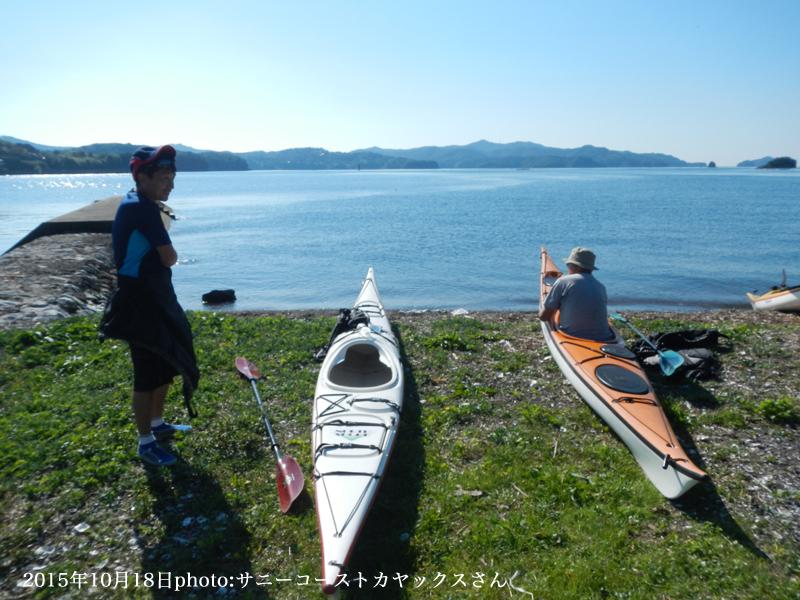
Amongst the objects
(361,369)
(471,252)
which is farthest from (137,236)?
(471,252)

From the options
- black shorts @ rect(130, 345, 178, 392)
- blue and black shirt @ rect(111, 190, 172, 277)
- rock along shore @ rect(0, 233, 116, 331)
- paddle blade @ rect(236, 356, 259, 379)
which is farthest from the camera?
rock along shore @ rect(0, 233, 116, 331)

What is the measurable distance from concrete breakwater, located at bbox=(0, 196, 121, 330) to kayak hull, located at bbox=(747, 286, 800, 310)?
58.9ft

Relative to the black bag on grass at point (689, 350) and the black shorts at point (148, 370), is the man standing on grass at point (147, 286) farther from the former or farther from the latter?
the black bag on grass at point (689, 350)

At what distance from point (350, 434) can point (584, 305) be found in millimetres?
4218

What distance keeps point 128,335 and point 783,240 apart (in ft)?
114

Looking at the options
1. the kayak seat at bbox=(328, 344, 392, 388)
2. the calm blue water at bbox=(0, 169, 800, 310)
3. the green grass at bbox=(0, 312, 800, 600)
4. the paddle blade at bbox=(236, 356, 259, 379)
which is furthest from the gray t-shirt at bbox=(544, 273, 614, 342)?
the calm blue water at bbox=(0, 169, 800, 310)

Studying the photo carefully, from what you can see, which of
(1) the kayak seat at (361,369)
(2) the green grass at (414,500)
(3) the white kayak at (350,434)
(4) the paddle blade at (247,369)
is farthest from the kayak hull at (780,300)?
(4) the paddle blade at (247,369)

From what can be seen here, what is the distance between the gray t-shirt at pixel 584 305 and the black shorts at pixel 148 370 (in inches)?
215

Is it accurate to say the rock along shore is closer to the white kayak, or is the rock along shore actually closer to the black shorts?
the black shorts

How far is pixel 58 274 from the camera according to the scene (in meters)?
13.0

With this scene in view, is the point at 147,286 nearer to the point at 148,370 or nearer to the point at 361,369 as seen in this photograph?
the point at 148,370

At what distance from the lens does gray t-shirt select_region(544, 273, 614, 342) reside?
7.09 m

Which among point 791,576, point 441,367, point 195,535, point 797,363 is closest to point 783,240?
point 797,363

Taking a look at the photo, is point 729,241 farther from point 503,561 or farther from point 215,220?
point 215,220
